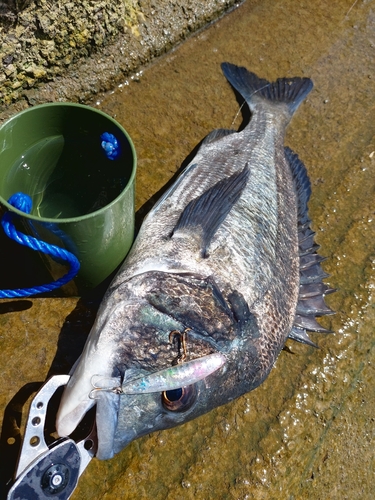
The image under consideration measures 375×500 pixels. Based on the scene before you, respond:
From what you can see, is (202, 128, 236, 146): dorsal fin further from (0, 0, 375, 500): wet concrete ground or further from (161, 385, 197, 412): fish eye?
(161, 385, 197, 412): fish eye

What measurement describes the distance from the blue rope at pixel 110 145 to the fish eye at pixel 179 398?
1171mm

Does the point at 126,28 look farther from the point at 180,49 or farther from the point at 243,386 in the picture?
the point at 243,386

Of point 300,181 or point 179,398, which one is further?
point 300,181

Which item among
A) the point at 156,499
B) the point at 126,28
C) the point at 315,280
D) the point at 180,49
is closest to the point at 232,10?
the point at 180,49

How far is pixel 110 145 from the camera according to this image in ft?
6.94

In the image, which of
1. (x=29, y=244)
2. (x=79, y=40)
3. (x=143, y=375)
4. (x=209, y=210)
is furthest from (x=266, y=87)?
(x=143, y=375)

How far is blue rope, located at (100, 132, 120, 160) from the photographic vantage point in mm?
2104

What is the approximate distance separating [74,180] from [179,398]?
140 cm

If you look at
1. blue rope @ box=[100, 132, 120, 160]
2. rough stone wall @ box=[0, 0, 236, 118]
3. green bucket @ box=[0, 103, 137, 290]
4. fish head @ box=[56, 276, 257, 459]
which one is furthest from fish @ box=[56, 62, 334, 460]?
rough stone wall @ box=[0, 0, 236, 118]

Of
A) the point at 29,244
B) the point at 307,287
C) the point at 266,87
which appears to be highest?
the point at 266,87

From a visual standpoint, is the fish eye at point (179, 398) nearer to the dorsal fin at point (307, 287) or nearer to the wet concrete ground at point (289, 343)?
the wet concrete ground at point (289, 343)

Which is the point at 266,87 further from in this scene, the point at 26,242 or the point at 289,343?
the point at 26,242

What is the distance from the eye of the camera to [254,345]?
6.57 ft

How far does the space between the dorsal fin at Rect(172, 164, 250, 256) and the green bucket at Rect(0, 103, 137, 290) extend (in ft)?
1.04
